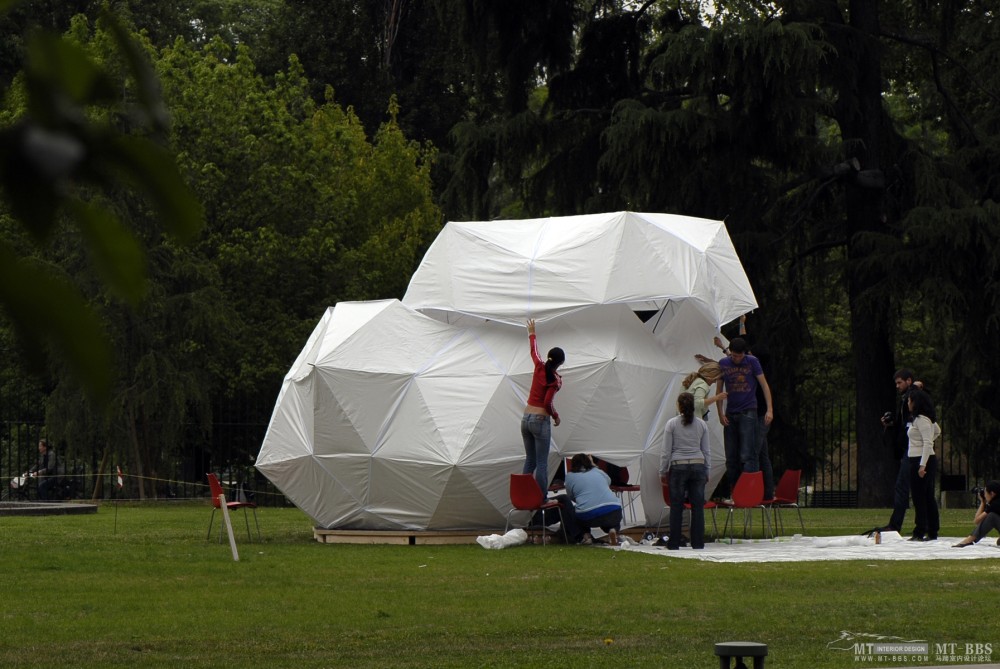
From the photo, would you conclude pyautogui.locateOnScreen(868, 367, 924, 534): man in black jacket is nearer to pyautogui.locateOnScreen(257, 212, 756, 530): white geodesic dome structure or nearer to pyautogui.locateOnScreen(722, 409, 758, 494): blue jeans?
pyautogui.locateOnScreen(722, 409, 758, 494): blue jeans

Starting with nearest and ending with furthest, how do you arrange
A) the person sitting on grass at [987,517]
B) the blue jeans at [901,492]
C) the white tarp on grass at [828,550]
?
the white tarp on grass at [828,550], the person sitting on grass at [987,517], the blue jeans at [901,492]

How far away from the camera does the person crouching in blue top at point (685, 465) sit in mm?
14602

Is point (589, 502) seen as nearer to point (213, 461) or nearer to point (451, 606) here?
point (451, 606)

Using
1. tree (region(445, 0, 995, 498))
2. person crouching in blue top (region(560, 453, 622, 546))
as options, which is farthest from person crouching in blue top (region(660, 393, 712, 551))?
tree (region(445, 0, 995, 498))

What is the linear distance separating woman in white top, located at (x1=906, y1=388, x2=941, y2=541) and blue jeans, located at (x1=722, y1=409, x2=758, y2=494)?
5.51 feet

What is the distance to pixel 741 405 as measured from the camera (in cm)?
1602

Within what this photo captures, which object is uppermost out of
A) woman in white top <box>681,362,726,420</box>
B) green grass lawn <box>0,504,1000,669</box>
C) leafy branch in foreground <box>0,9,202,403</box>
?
woman in white top <box>681,362,726,420</box>

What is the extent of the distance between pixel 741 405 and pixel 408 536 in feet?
12.9

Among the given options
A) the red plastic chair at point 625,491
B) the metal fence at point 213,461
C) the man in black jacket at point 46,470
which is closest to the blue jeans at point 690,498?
the red plastic chair at point 625,491

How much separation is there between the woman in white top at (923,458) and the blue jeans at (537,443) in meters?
3.80

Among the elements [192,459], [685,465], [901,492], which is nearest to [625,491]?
[685,465]

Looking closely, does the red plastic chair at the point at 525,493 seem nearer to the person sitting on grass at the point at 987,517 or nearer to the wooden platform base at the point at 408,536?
the wooden platform base at the point at 408,536

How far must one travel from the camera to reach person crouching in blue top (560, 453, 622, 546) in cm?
1493

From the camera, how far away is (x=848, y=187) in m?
25.5
